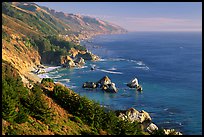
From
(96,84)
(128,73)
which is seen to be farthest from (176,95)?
(128,73)

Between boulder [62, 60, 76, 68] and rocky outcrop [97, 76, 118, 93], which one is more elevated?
boulder [62, 60, 76, 68]

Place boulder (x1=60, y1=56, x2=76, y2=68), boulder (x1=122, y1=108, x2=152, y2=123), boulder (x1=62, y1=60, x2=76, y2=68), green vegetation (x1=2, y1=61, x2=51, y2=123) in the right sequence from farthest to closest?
boulder (x1=60, y1=56, x2=76, y2=68) → boulder (x1=62, y1=60, x2=76, y2=68) → boulder (x1=122, y1=108, x2=152, y2=123) → green vegetation (x1=2, y1=61, x2=51, y2=123)

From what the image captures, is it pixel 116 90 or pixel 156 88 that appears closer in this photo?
pixel 116 90

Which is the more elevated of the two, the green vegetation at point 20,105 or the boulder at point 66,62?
the boulder at point 66,62

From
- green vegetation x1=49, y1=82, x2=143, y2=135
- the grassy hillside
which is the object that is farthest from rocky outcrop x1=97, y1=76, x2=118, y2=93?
green vegetation x1=49, y1=82, x2=143, y2=135

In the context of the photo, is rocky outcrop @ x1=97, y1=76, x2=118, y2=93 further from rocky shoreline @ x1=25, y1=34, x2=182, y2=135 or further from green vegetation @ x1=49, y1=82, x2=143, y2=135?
green vegetation @ x1=49, y1=82, x2=143, y2=135

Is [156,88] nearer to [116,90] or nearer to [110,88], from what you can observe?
[116,90]

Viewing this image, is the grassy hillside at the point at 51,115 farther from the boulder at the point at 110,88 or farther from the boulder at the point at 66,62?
the boulder at the point at 66,62

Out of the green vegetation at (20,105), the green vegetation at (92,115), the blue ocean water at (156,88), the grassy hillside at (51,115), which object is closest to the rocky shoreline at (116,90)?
the blue ocean water at (156,88)

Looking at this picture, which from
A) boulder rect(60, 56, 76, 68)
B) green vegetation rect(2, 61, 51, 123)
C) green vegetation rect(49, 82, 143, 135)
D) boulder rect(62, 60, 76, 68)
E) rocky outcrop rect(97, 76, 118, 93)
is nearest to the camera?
green vegetation rect(2, 61, 51, 123)

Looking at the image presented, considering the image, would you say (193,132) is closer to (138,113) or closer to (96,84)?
(138,113)

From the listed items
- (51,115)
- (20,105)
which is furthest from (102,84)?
(20,105)
